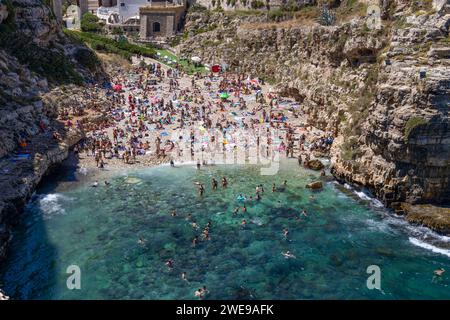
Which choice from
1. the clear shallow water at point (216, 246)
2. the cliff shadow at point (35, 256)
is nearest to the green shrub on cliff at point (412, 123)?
the clear shallow water at point (216, 246)

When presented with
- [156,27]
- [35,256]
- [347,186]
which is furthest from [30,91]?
[156,27]

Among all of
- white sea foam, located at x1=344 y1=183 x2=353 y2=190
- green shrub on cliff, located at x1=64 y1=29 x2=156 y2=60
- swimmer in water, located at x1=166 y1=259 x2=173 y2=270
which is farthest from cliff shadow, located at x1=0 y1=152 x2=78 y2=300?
green shrub on cliff, located at x1=64 y1=29 x2=156 y2=60

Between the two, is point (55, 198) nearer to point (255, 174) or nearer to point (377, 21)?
point (255, 174)

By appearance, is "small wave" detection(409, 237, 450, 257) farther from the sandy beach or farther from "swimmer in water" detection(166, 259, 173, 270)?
"swimmer in water" detection(166, 259, 173, 270)

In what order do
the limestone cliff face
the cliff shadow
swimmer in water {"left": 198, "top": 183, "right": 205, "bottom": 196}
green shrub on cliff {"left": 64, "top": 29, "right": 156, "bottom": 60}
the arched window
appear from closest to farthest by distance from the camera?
1. the cliff shadow
2. the limestone cliff face
3. swimmer in water {"left": 198, "top": 183, "right": 205, "bottom": 196}
4. green shrub on cliff {"left": 64, "top": 29, "right": 156, "bottom": 60}
5. the arched window

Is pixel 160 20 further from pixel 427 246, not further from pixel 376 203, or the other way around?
pixel 427 246
